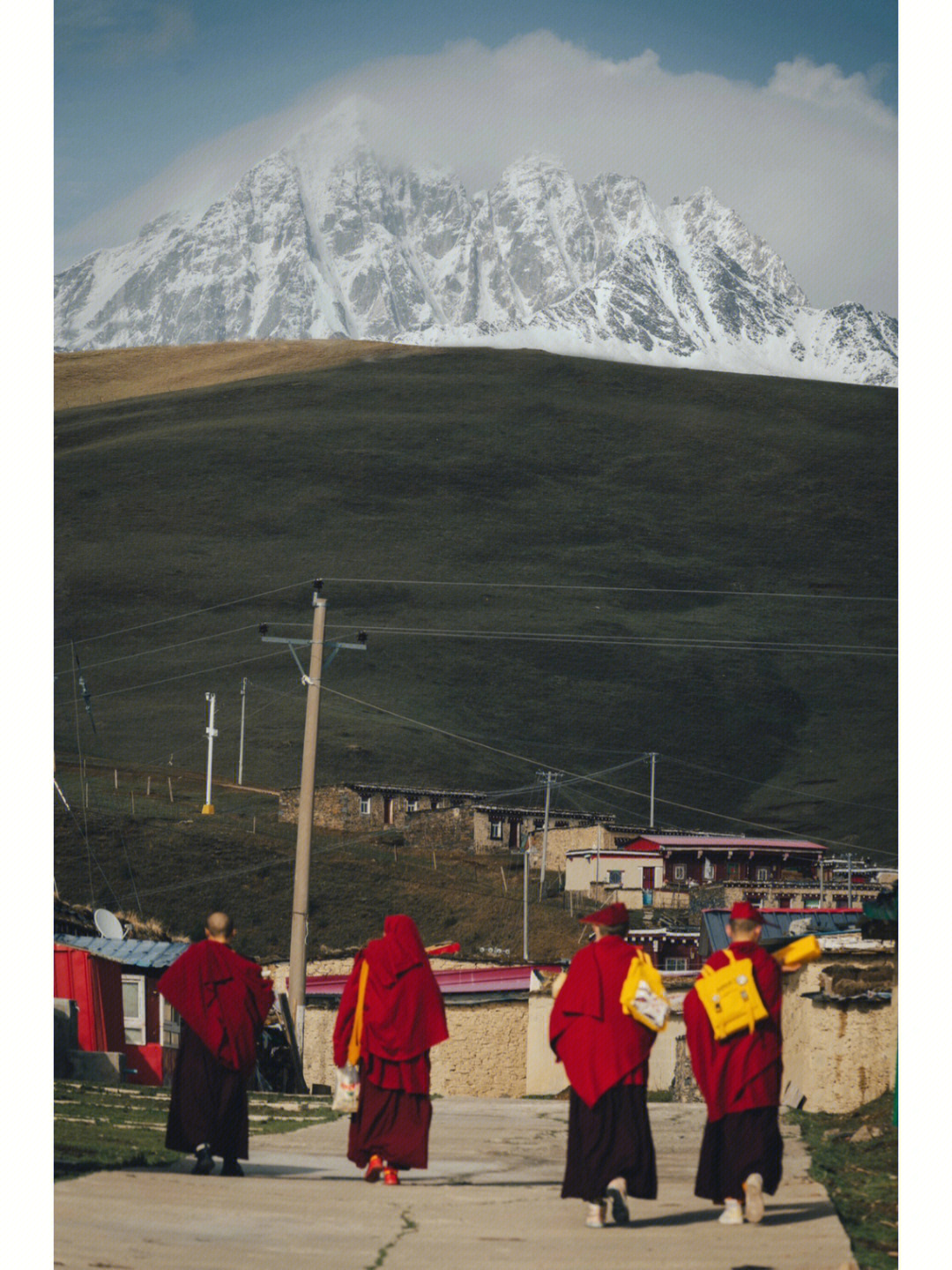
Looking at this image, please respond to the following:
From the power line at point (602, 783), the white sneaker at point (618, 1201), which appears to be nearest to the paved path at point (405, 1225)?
the white sneaker at point (618, 1201)

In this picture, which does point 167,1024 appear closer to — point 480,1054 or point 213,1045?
point 480,1054

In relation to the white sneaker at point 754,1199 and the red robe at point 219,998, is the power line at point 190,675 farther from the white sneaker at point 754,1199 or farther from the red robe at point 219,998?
the white sneaker at point 754,1199

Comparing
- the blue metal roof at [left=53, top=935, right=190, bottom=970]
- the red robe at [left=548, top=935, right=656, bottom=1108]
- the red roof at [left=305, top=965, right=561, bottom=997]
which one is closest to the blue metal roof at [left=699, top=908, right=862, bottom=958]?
the red roof at [left=305, top=965, right=561, bottom=997]

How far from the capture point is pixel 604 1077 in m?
7.31

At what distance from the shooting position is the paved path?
6426mm

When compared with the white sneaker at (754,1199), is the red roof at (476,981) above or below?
below

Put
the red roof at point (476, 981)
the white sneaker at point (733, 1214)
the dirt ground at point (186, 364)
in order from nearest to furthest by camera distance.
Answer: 1. the white sneaker at point (733, 1214)
2. the red roof at point (476, 981)
3. the dirt ground at point (186, 364)

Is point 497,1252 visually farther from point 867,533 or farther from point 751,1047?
point 867,533

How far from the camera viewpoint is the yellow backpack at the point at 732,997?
7422mm

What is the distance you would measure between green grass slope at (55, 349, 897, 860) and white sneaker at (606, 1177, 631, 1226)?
51409 millimetres

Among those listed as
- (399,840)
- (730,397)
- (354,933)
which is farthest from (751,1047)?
(730,397)

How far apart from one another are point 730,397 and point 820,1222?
11194 cm

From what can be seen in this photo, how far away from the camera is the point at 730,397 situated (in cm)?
11594

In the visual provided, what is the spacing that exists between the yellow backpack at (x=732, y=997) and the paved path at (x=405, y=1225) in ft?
2.75
